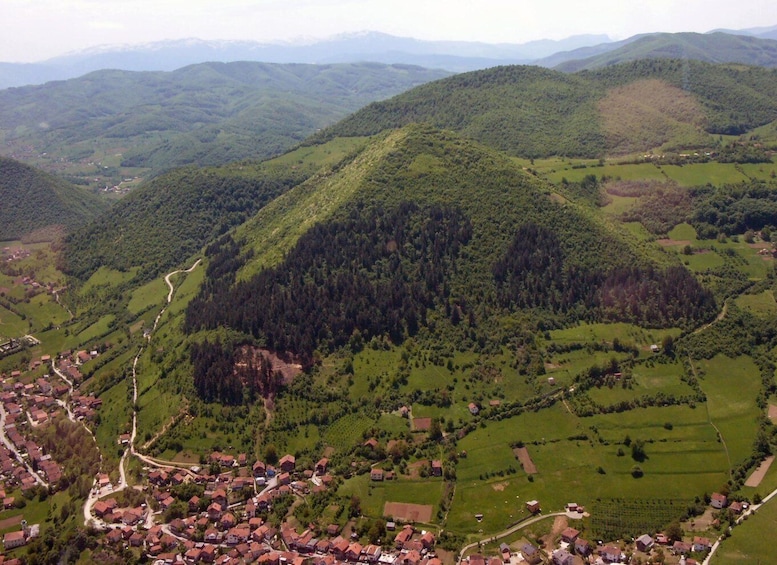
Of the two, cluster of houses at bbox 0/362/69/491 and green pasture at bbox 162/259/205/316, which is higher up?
green pasture at bbox 162/259/205/316

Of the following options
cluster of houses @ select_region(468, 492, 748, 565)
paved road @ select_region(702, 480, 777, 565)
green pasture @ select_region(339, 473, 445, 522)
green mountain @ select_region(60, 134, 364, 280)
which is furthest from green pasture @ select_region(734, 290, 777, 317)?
green mountain @ select_region(60, 134, 364, 280)

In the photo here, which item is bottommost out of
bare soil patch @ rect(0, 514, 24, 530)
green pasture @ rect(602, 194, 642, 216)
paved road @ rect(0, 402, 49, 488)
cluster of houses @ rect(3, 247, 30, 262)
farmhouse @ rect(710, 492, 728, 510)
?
bare soil patch @ rect(0, 514, 24, 530)

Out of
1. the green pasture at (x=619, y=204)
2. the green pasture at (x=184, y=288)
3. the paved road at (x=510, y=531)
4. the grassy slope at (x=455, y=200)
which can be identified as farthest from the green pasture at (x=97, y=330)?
the green pasture at (x=619, y=204)

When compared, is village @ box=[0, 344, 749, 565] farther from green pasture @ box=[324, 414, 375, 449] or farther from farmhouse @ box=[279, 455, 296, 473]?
green pasture @ box=[324, 414, 375, 449]

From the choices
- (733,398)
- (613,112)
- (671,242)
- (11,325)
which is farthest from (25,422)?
(613,112)

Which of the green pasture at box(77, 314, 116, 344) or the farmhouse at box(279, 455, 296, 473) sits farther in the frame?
the green pasture at box(77, 314, 116, 344)

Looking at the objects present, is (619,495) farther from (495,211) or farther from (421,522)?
(495,211)

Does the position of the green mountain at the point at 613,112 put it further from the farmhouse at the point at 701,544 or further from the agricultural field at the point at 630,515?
the farmhouse at the point at 701,544

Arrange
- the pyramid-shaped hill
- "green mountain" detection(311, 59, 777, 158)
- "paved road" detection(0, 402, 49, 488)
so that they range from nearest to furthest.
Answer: "paved road" detection(0, 402, 49, 488), the pyramid-shaped hill, "green mountain" detection(311, 59, 777, 158)
